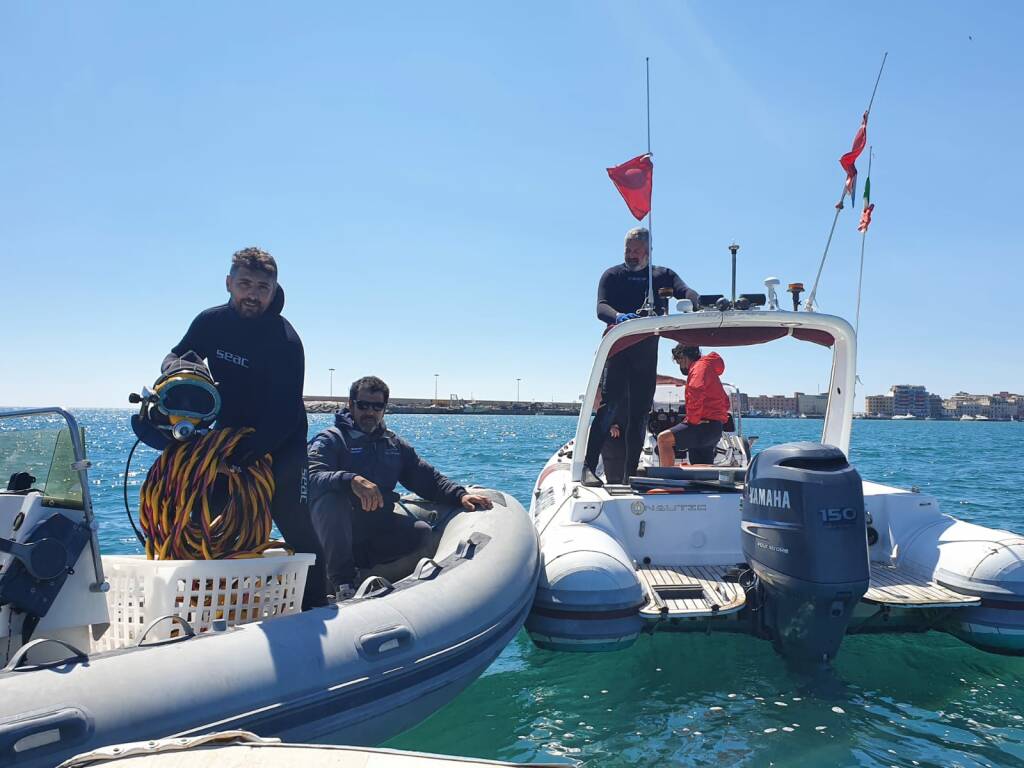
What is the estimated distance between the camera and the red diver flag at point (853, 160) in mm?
5238

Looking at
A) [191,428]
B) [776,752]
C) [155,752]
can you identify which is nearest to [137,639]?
[191,428]

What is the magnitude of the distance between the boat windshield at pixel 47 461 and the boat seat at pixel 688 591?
2.66 meters

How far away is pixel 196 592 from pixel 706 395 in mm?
3979

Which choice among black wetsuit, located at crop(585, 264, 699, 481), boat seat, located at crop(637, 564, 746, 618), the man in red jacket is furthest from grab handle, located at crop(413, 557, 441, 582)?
the man in red jacket

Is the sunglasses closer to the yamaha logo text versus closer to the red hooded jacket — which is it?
the yamaha logo text

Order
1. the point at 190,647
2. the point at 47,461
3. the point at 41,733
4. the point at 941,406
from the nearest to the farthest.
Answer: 1. the point at 41,733
2. the point at 190,647
3. the point at 47,461
4. the point at 941,406

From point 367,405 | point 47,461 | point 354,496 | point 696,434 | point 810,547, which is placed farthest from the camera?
point 696,434

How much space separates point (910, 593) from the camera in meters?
3.93

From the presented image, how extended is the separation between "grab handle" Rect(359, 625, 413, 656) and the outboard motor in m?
1.76

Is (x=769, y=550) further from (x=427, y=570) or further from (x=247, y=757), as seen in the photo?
(x=247, y=757)

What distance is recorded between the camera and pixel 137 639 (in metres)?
2.90

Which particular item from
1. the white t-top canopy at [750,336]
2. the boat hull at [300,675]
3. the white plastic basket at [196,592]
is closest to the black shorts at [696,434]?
the white t-top canopy at [750,336]

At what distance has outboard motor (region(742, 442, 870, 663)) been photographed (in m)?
3.31

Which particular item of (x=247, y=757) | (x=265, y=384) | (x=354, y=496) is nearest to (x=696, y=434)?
(x=354, y=496)
